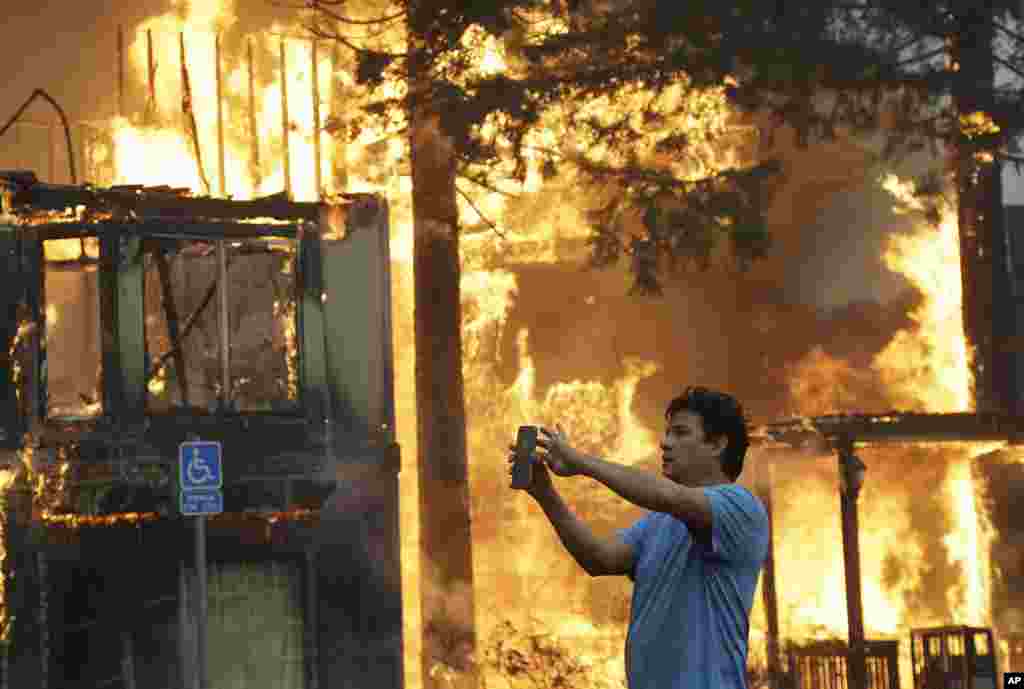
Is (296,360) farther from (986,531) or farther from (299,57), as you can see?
(986,531)

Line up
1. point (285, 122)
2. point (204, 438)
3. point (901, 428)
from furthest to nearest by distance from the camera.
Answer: point (285, 122), point (204, 438), point (901, 428)

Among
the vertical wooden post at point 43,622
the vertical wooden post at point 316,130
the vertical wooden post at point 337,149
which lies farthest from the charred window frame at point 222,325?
the vertical wooden post at point 337,149

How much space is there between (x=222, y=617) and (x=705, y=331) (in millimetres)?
11618

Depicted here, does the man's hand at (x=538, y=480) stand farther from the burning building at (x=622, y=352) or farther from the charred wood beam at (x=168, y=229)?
the burning building at (x=622, y=352)

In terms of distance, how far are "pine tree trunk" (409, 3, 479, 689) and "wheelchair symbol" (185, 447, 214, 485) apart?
22.5 ft

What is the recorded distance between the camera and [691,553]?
5.31m

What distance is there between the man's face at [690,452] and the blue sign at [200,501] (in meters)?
10.3

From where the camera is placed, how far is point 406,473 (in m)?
27.8

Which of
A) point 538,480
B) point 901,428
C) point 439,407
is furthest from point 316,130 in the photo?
point 538,480

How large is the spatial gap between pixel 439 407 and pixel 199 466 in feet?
22.8

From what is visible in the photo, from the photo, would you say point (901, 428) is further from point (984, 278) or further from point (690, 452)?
point (690, 452)

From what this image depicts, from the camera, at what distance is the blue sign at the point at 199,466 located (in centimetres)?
1546

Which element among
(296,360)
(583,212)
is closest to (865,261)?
(583,212)

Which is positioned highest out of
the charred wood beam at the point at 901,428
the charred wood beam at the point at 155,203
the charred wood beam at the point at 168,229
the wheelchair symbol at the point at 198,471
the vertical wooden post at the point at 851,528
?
the charred wood beam at the point at 155,203
